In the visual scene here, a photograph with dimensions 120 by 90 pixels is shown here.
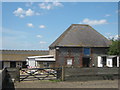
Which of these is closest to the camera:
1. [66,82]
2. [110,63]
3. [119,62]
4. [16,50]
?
[66,82]

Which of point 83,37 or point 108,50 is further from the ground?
point 83,37

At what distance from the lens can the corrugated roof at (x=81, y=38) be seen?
38531 millimetres

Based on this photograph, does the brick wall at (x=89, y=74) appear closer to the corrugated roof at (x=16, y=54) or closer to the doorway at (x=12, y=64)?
the corrugated roof at (x=16, y=54)

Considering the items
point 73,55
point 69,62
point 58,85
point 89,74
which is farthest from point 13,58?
point 58,85

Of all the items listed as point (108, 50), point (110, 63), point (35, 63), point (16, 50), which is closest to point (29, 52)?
point (16, 50)

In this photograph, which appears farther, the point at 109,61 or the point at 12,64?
the point at 12,64

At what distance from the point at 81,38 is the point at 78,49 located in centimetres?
283

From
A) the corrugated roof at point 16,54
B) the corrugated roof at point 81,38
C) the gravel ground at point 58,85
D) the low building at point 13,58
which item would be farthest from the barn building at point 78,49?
the gravel ground at point 58,85

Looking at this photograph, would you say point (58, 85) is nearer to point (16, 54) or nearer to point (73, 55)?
point (73, 55)

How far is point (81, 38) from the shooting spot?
4006cm

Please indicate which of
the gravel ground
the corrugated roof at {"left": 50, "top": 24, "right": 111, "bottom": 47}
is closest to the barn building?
the corrugated roof at {"left": 50, "top": 24, "right": 111, "bottom": 47}

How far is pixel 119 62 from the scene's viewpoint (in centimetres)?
2997

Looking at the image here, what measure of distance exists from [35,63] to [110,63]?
14582 millimetres

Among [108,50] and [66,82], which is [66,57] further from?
[66,82]
